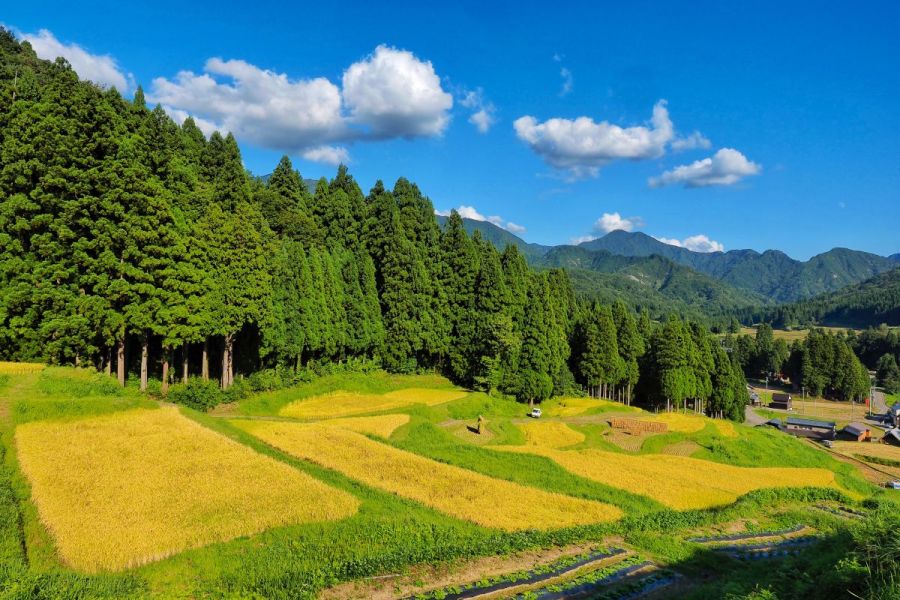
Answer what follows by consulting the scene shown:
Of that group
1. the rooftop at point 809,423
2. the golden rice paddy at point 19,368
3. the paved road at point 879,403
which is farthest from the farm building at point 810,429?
the golden rice paddy at point 19,368

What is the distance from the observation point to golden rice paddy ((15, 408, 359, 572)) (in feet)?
42.0

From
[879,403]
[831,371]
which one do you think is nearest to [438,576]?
[831,371]

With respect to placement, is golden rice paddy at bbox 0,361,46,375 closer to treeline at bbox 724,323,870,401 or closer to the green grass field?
the green grass field

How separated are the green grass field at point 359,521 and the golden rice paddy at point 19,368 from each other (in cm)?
64

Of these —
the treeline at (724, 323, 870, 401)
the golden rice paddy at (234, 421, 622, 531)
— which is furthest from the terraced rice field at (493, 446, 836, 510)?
the treeline at (724, 323, 870, 401)

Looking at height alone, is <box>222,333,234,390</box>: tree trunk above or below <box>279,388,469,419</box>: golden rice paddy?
above

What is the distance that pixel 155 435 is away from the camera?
69.4 feet

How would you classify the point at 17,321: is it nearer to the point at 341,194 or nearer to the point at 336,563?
the point at 336,563

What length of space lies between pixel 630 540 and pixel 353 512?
9670 mm

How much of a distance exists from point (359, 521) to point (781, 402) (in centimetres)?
12217

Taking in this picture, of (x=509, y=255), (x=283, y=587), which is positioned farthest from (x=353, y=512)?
(x=509, y=255)

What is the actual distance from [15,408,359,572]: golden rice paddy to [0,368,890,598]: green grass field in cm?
33

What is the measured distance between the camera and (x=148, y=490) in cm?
1600

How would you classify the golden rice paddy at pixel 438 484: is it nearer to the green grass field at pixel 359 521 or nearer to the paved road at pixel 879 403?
the green grass field at pixel 359 521
